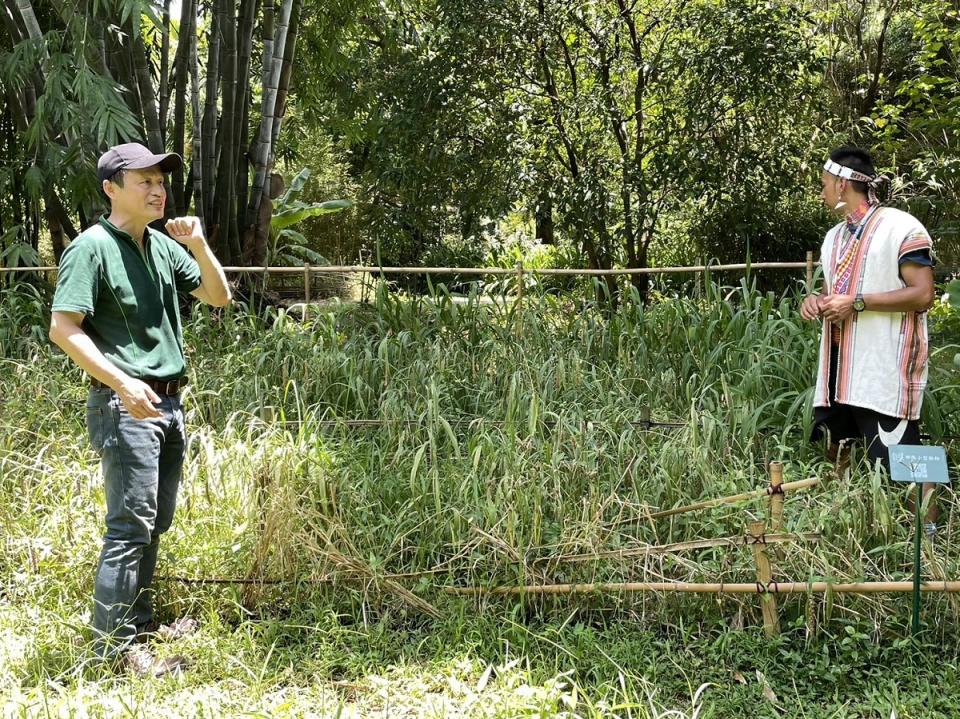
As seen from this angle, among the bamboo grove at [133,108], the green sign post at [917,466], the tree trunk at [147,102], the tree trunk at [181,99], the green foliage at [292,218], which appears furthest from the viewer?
the green foliage at [292,218]

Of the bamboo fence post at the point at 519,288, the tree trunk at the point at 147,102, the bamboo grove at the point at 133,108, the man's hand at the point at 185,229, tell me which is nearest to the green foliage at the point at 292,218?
the bamboo grove at the point at 133,108

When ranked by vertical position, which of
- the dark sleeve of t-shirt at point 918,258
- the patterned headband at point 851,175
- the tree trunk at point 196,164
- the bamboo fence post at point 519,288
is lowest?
the bamboo fence post at point 519,288

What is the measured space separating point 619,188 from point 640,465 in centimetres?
432

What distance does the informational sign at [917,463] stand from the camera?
2625 millimetres

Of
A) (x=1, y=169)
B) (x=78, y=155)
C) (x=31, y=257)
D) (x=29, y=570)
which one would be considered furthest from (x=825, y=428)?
(x=1, y=169)

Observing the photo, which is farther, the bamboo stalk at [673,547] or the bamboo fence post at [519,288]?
the bamboo fence post at [519,288]

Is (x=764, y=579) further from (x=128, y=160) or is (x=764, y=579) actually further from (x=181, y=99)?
(x=181, y=99)

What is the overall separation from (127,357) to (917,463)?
2223 millimetres

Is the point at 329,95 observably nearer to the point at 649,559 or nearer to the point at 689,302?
the point at 689,302

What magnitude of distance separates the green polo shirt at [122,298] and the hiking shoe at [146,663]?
2.59 feet

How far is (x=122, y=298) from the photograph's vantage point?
2.65 metres

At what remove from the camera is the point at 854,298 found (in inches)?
121

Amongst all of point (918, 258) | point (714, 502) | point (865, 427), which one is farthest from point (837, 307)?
point (714, 502)

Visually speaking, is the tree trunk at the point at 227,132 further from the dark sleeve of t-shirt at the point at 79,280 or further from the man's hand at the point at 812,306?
the man's hand at the point at 812,306
